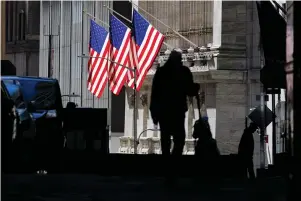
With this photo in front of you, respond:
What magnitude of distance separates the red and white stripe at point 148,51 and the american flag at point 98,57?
0.25 m

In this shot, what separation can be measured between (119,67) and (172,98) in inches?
24.9

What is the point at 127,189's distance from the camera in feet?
27.4

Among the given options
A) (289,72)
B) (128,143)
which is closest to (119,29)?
→ (128,143)

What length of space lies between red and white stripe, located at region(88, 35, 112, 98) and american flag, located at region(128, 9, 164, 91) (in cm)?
22

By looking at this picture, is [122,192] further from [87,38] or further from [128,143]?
[87,38]

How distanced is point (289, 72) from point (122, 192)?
146cm

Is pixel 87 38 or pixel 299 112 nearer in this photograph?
pixel 299 112

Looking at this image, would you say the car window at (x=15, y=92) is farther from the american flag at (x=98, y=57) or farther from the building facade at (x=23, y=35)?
the american flag at (x=98, y=57)

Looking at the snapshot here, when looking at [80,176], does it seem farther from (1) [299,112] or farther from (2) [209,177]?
(1) [299,112]

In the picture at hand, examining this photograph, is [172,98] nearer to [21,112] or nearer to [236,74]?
[236,74]

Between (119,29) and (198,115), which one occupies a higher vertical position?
(119,29)

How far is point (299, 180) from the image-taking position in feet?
24.4

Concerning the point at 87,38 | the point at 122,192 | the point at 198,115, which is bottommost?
the point at 122,192

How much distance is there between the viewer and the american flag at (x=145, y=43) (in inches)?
330
